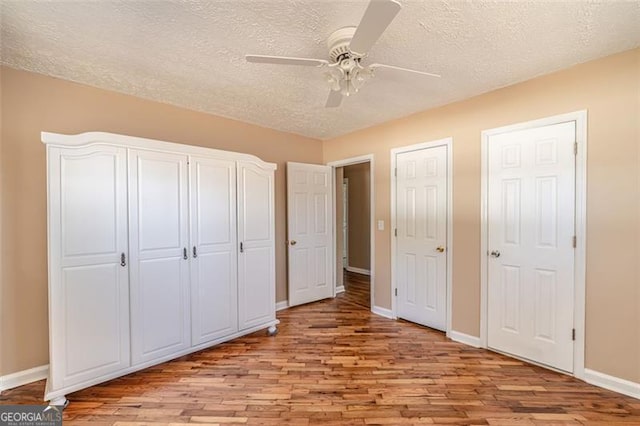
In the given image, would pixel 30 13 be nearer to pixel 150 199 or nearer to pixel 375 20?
pixel 150 199

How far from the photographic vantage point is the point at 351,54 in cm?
183

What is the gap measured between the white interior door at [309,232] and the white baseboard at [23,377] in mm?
2482

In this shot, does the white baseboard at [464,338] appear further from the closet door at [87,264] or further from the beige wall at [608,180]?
the closet door at [87,264]

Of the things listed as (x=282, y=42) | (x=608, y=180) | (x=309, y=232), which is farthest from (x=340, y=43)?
(x=309, y=232)

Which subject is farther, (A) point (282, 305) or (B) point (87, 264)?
(A) point (282, 305)

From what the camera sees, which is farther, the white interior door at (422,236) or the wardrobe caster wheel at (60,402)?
the white interior door at (422,236)

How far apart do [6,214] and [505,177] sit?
4110 millimetres

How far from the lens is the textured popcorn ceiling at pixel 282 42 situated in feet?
5.21

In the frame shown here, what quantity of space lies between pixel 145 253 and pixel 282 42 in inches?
76.2

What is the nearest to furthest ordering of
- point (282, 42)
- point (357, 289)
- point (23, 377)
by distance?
point (282, 42)
point (23, 377)
point (357, 289)

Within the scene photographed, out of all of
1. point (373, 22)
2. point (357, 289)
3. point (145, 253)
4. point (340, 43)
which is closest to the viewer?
point (373, 22)

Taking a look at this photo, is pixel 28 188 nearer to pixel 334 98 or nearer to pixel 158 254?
pixel 158 254

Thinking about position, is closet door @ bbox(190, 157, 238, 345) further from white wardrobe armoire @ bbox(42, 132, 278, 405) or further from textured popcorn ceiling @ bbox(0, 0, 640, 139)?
textured popcorn ceiling @ bbox(0, 0, 640, 139)

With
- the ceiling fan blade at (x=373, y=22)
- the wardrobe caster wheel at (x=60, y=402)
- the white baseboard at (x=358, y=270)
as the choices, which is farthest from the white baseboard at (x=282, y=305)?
the ceiling fan blade at (x=373, y=22)
